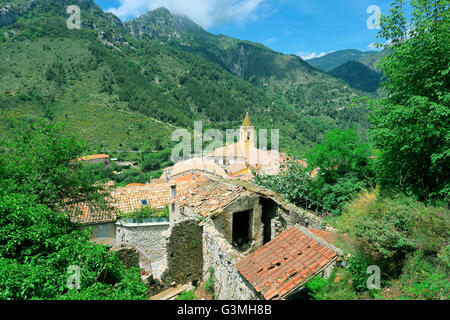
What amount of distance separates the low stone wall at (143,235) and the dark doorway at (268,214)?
8500mm

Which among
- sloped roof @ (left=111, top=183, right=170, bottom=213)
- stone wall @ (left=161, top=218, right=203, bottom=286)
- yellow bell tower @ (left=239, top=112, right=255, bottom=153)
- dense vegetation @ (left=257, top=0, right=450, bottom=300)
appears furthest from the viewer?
yellow bell tower @ (left=239, top=112, right=255, bottom=153)

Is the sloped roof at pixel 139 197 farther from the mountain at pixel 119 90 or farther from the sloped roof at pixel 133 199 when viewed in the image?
the mountain at pixel 119 90

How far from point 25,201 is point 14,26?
12211cm

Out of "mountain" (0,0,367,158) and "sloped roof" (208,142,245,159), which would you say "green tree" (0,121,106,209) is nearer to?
"mountain" (0,0,367,158)

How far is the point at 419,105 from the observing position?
644 centimetres

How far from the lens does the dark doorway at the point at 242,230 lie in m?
9.50

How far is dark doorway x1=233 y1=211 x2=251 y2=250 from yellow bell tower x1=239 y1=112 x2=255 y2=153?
120 ft

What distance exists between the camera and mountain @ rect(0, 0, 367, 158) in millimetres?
63122

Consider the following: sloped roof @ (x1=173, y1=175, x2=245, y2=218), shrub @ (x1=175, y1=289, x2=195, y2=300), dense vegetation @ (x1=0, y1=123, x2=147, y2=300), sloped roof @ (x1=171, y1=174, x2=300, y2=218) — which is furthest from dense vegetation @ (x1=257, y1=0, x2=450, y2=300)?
dense vegetation @ (x1=0, y1=123, x2=147, y2=300)

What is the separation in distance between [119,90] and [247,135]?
53767 millimetres

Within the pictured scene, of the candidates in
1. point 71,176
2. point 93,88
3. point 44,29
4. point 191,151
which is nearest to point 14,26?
point 44,29

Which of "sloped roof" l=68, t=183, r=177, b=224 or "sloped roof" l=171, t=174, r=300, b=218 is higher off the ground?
"sloped roof" l=171, t=174, r=300, b=218

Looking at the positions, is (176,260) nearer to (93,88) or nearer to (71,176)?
(71,176)

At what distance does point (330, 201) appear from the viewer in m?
13.0
